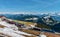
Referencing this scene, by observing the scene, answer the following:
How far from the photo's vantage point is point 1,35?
41844mm

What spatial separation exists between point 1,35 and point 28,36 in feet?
18.0

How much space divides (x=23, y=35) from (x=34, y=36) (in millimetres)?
2481

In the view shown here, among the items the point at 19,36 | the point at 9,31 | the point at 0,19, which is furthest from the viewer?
the point at 0,19

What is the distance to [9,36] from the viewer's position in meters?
41.7

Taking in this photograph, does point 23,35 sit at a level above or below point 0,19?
below

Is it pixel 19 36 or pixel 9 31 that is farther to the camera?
pixel 9 31

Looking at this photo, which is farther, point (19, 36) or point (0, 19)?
point (0, 19)

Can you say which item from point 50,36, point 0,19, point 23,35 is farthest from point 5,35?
point 0,19

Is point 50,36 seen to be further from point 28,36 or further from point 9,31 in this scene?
point 9,31

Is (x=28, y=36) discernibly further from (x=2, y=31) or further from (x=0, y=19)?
(x=0, y=19)

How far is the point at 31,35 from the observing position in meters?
44.2

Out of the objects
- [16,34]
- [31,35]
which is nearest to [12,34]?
[16,34]

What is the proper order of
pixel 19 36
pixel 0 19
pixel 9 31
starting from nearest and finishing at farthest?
pixel 19 36, pixel 9 31, pixel 0 19

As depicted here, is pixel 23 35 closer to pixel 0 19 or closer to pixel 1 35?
pixel 1 35
